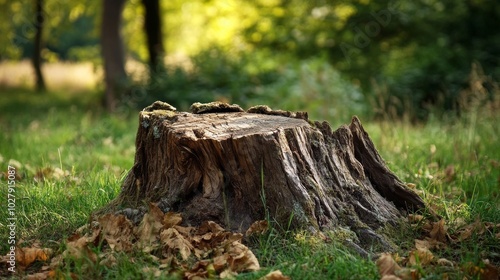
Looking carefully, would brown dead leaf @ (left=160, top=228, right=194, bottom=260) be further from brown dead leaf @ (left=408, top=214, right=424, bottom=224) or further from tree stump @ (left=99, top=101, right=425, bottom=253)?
brown dead leaf @ (left=408, top=214, right=424, bottom=224)

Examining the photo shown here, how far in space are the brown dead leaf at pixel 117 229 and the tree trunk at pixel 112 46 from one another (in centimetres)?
934

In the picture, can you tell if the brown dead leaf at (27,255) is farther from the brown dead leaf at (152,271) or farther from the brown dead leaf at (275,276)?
the brown dead leaf at (275,276)

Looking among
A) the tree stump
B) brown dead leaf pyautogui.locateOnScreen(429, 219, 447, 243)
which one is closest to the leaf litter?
the tree stump

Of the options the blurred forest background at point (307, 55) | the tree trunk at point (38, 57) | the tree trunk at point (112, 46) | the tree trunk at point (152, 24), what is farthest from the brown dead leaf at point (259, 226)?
the tree trunk at point (38, 57)

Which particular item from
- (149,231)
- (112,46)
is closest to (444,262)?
(149,231)

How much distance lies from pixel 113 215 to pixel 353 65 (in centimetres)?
1258

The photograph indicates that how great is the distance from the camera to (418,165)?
549cm

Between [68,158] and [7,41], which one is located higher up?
[7,41]

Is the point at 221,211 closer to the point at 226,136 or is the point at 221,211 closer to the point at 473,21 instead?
the point at 226,136

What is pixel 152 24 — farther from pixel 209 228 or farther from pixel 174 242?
pixel 174 242

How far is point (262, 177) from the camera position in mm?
3557

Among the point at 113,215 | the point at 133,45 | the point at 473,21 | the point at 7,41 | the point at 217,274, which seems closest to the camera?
the point at 217,274

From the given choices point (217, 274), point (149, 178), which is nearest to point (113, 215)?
point (149, 178)

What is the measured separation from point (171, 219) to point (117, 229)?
12.8 inches
